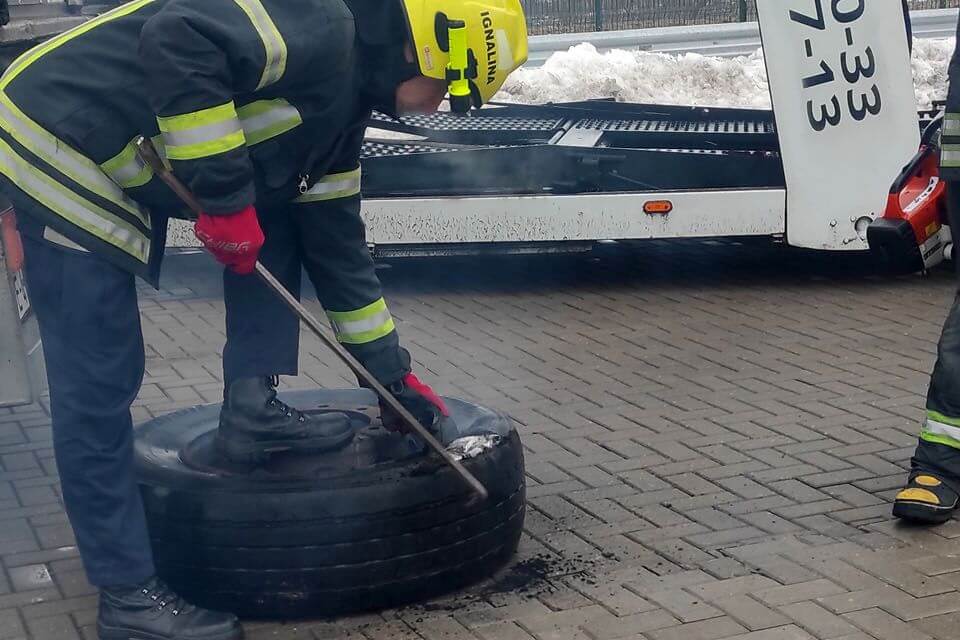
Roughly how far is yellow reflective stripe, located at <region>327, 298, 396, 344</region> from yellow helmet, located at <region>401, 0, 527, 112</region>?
0.73m

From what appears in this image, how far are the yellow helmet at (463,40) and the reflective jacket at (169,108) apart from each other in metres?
0.17

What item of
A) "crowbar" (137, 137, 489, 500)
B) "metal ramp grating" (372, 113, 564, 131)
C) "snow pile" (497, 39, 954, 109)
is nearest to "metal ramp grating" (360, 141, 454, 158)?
"metal ramp grating" (372, 113, 564, 131)

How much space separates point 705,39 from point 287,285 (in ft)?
32.2

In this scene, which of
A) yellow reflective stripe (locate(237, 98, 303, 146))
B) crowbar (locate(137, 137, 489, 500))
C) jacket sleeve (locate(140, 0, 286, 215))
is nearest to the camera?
jacket sleeve (locate(140, 0, 286, 215))

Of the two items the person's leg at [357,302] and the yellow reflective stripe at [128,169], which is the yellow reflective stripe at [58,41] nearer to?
the yellow reflective stripe at [128,169]

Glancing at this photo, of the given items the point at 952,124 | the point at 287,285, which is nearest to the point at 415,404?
the point at 287,285

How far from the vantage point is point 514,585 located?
11.3 feet

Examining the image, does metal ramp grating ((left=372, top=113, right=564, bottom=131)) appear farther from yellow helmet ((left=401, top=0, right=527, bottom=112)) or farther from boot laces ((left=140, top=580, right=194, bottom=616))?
boot laces ((left=140, top=580, right=194, bottom=616))

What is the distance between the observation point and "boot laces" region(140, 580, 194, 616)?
3107 mm

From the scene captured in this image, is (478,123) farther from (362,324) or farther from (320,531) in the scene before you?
(320,531)

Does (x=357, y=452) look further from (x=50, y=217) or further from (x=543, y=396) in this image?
(x=543, y=396)

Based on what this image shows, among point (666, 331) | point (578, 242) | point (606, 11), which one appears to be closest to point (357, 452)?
point (666, 331)

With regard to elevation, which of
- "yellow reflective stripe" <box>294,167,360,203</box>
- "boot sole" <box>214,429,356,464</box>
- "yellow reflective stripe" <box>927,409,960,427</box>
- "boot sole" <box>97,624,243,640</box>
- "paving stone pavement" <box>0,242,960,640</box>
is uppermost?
"yellow reflective stripe" <box>294,167,360,203</box>

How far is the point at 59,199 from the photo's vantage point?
2955 mm
